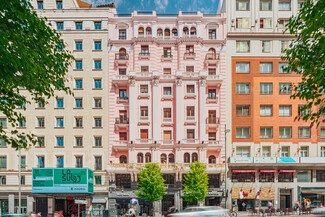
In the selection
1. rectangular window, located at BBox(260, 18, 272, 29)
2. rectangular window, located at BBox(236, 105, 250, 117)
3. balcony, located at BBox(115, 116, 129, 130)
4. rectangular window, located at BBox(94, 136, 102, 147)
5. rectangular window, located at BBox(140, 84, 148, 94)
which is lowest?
rectangular window, located at BBox(94, 136, 102, 147)

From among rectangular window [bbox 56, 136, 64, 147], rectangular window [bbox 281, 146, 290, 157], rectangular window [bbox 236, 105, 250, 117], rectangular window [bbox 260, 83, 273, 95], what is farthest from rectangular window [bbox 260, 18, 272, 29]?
rectangular window [bbox 56, 136, 64, 147]

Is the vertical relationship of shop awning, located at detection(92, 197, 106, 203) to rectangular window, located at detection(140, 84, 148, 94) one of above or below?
below

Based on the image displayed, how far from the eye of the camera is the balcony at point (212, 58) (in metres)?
46.7

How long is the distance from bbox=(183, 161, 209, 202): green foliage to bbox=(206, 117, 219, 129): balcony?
643 cm

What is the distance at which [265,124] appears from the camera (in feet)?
152

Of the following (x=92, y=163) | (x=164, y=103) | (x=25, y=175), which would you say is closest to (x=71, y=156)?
(x=92, y=163)

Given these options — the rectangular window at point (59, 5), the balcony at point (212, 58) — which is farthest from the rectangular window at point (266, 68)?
the rectangular window at point (59, 5)

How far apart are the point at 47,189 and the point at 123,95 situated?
17100mm

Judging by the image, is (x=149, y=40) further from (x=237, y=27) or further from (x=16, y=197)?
(x=16, y=197)

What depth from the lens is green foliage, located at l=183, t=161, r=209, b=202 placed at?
136 feet

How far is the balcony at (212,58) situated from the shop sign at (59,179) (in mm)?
23813

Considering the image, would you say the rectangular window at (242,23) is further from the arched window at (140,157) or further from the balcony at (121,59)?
the arched window at (140,157)

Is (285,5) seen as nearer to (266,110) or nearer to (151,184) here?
(266,110)

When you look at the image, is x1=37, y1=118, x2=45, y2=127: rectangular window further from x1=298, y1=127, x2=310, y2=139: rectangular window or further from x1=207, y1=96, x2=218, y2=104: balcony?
x1=298, y1=127, x2=310, y2=139: rectangular window
